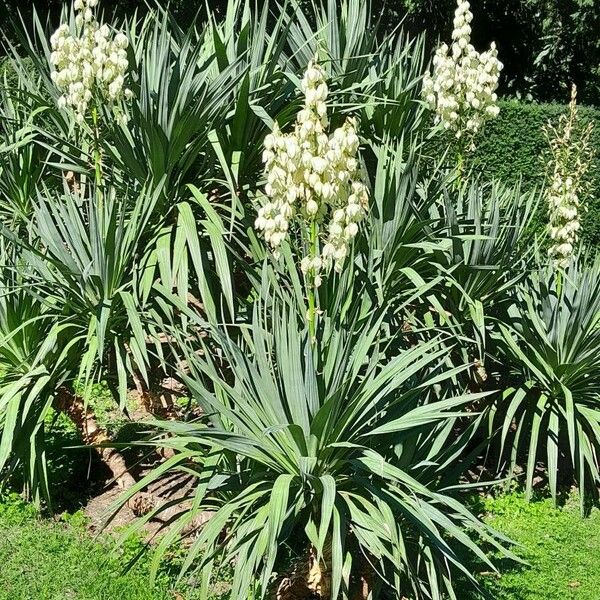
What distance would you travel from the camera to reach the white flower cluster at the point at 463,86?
14.8 feet

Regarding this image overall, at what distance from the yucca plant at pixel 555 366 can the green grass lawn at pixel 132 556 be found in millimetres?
171

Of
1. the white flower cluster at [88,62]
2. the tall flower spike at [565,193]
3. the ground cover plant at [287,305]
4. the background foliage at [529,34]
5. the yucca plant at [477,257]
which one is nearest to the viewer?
the ground cover plant at [287,305]

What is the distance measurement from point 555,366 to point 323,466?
1953 millimetres

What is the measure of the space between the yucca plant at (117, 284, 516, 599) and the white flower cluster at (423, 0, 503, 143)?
1.71 metres

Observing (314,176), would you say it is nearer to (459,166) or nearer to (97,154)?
(97,154)

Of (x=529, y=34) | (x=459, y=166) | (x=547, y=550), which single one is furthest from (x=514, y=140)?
(x=529, y=34)

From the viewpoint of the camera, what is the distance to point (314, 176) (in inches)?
112

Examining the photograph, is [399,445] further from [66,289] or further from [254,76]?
[254,76]

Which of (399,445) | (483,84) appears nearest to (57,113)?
(483,84)

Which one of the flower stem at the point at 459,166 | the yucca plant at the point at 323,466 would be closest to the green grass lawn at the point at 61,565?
the yucca plant at the point at 323,466

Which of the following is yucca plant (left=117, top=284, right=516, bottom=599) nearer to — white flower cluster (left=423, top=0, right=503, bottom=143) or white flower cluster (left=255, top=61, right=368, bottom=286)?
white flower cluster (left=255, top=61, right=368, bottom=286)

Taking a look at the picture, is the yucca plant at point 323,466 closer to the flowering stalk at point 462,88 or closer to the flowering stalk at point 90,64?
the flowering stalk at point 90,64

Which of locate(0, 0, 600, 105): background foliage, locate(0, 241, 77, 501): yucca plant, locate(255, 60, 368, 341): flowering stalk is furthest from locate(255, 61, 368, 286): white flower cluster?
locate(0, 0, 600, 105): background foliage

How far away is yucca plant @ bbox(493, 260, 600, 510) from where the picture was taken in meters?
4.41
